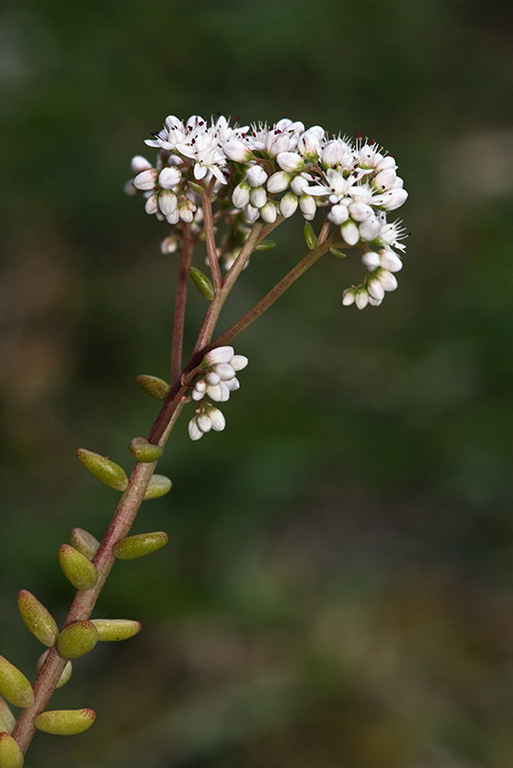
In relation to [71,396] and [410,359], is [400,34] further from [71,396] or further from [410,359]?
[71,396]

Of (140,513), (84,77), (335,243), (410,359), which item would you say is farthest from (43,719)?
(84,77)

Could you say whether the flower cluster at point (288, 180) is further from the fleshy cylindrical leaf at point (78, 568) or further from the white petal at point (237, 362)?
the fleshy cylindrical leaf at point (78, 568)

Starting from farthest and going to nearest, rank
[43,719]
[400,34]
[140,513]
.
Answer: [400,34] → [140,513] → [43,719]

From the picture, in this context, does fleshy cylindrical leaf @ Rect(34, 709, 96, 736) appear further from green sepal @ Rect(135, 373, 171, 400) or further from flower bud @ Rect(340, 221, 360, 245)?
flower bud @ Rect(340, 221, 360, 245)

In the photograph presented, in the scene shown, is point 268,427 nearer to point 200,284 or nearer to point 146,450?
point 200,284

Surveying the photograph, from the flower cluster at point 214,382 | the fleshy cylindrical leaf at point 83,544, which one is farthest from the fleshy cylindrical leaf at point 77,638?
the flower cluster at point 214,382
